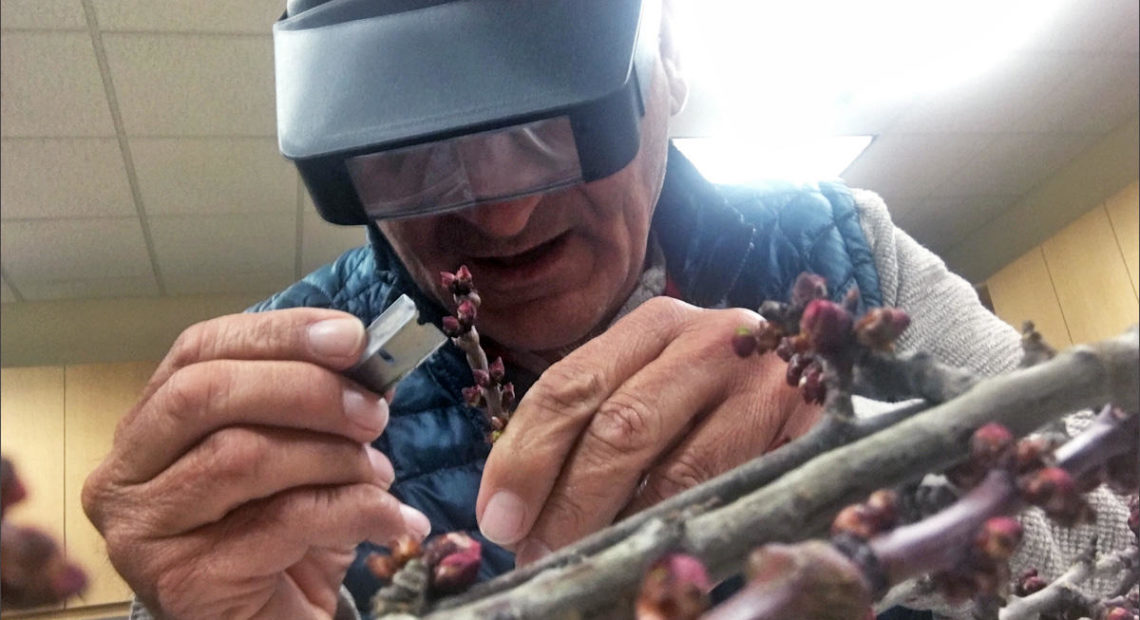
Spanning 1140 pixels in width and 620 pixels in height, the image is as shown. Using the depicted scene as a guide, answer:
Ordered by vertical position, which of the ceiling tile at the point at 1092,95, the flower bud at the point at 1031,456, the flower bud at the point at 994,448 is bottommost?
the ceiling tile at the point at 1092,95

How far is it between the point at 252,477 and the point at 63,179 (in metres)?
1.36

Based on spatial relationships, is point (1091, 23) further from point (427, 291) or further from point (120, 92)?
point (120, 92)

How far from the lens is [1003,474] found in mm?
127

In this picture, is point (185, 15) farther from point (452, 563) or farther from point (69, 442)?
point (452, 563)

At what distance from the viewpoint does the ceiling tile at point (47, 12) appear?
0.42 meters

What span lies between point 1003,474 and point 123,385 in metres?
0.50

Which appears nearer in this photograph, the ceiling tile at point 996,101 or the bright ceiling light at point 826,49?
the bright ceiling light at point 826,49

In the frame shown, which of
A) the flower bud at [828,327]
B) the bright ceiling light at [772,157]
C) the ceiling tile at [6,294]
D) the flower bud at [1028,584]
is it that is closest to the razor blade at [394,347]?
the flower bud at [828,327]

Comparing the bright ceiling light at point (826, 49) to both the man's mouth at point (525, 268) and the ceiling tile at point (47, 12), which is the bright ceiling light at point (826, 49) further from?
the ceiling tile at point (47, 12)

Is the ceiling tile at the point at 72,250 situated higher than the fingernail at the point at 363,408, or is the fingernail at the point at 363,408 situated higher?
the ceiling tile at the point at 72,250

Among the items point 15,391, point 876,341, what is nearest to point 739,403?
point 876,341

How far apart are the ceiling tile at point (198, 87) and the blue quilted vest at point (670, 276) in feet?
2.26

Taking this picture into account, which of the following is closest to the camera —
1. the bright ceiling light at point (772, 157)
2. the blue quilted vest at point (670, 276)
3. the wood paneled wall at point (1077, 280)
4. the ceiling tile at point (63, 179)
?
the wood paneled wall at point (1077, 280)

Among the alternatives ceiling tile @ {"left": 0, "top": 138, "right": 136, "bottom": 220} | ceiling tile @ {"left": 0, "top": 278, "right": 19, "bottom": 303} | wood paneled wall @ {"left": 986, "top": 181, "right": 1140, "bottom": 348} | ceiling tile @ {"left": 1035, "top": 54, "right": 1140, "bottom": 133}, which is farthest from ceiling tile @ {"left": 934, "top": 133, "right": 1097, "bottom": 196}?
ceiling tile @ {"left": 0, "top": 278, "right": 19, "bottom": 303}
